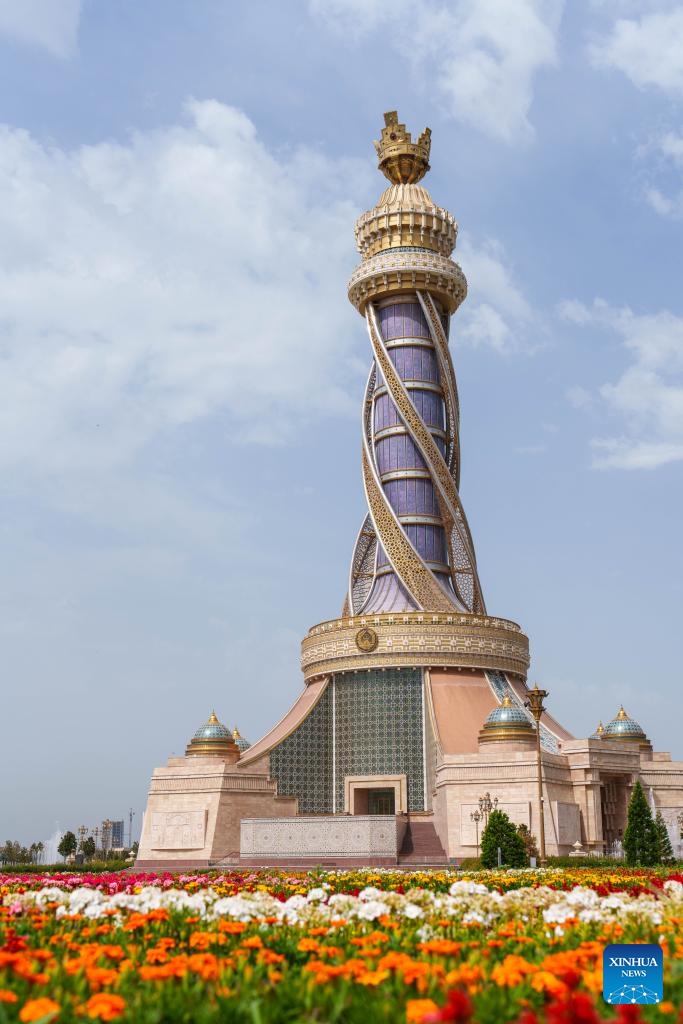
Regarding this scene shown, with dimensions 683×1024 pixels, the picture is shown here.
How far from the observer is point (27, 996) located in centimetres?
468

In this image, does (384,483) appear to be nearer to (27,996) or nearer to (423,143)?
(423,143)

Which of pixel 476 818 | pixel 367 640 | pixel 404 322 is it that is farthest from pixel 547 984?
pixel 404 322

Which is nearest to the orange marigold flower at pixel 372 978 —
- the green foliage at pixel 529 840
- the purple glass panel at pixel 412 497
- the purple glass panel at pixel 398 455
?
the green foliage at pixel 529 840

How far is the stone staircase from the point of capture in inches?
1324

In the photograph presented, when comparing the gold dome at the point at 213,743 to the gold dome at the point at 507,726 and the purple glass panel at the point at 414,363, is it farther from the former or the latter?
the purple glass panel at the point at 414,363

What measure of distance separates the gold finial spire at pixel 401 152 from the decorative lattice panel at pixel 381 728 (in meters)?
24.8

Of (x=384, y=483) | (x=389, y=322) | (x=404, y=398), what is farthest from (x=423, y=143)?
(x=384, y=483)

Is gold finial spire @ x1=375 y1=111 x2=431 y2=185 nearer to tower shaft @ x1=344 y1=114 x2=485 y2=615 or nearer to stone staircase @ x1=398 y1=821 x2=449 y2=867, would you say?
tower shaft @ x1=344 y1=114 x2=485 y2=615

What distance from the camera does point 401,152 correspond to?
167ft

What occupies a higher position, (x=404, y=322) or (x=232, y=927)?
(x=404, y=322)

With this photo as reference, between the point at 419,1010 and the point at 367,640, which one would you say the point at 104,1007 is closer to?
the point at 419,1010

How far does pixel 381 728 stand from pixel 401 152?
27766mm

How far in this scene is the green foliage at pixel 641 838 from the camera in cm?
2539

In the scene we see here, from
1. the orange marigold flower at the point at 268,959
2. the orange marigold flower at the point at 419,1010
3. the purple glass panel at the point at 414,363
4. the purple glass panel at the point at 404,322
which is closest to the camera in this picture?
the orange marigold flower at the point at 419,1010
